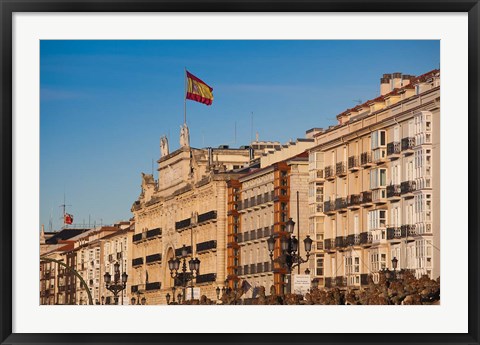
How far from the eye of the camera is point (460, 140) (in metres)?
25.3

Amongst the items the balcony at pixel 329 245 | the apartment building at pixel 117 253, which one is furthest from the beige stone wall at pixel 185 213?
the balcony at pixel 329 245

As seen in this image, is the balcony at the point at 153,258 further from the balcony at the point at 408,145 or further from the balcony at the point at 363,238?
the balcony at the point at 408,145

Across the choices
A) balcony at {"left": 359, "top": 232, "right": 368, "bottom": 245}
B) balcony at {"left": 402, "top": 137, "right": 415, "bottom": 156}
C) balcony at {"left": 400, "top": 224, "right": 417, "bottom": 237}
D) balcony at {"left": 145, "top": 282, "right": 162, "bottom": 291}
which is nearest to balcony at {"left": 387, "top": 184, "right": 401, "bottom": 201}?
balcony at {"left": 400, "top": 224, "right": 417, "bottom": 237}

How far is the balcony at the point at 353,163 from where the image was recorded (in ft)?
250

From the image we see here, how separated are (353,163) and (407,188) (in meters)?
8.74

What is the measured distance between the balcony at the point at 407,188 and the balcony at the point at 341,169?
29.4ft

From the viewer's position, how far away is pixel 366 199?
7431cm

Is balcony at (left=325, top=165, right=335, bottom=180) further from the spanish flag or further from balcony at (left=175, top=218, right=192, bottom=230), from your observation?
balcony at (left=175, top=218, right=192, bottom=230)

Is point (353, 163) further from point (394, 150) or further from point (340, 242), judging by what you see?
point (394, 150)

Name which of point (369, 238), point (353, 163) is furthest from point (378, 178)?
point (353, 163)

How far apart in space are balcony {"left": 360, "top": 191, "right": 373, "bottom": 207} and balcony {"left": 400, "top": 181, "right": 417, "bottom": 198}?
4424 mm

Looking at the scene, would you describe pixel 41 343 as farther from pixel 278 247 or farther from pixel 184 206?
pixel 184 206

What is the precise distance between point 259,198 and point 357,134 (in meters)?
22.3
